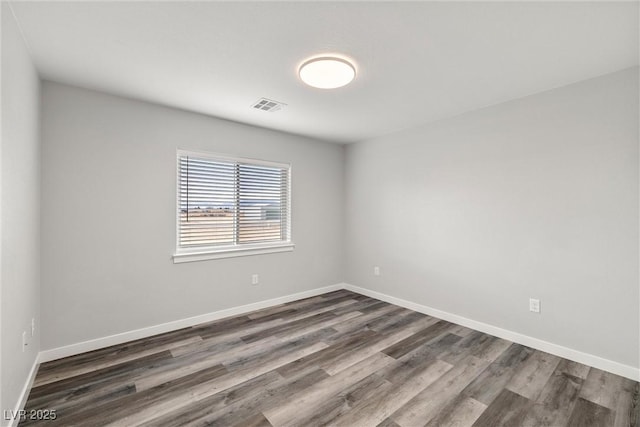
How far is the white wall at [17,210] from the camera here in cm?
148

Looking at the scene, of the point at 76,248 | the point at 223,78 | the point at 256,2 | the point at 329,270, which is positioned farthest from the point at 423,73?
the point at 76,248

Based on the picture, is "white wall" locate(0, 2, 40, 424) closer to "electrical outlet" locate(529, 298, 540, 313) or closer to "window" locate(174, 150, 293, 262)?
"window" locate(174, 150, 293, 262)

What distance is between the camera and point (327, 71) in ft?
6.89

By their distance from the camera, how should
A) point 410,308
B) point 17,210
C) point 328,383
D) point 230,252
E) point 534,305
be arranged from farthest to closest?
point 410,308, point 230,252, point 534,305, point 328,383, point 17,210

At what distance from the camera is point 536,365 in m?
2.33

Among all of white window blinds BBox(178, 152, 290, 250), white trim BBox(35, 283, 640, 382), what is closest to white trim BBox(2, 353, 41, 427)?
white trim BBox(35, 283, 640, 382)

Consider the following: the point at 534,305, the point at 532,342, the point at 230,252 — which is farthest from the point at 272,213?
the point at 532,342

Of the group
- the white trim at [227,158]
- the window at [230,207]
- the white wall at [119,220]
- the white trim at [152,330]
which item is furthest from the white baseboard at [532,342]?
the white trim at [227,158]

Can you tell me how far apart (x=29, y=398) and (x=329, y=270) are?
338 cm

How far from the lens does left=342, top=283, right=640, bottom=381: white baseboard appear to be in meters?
2.19

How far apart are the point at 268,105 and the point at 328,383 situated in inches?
104

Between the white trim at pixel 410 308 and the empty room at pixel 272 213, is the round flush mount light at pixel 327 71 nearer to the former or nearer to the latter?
the empty room at pixel 272 213

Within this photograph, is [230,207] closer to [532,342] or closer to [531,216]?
[531,216]

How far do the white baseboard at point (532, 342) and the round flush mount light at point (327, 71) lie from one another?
2.86m
